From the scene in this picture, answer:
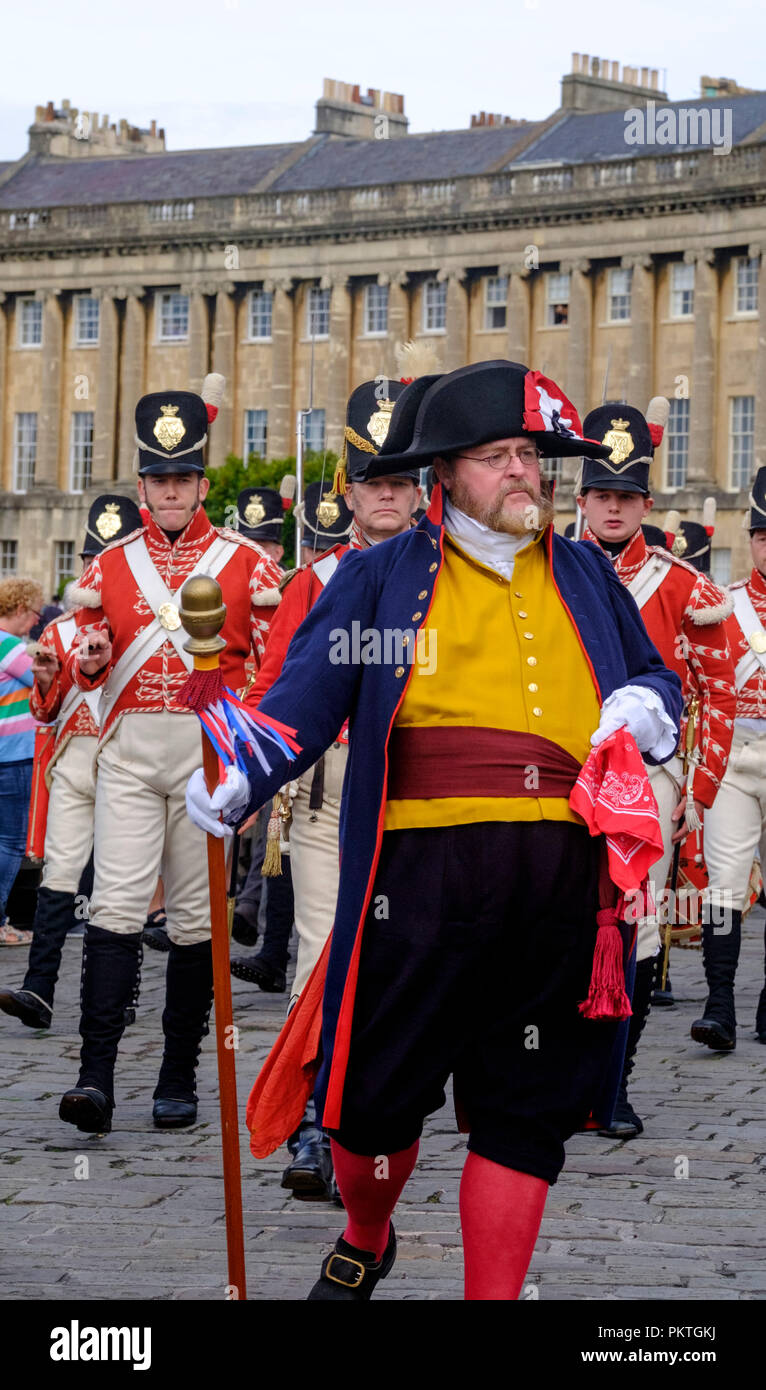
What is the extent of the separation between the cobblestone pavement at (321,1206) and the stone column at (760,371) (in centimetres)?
5724

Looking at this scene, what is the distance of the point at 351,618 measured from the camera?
543 cm

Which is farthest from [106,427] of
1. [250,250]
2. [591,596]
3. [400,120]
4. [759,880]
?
[591,596]

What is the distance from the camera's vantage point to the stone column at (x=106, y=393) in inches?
3241

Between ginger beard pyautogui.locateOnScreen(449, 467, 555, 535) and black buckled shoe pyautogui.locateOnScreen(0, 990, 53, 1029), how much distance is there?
546 centimetres

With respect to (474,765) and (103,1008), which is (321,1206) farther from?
(474,765)

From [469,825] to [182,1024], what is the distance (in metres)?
3.64

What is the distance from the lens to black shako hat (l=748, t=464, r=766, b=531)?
11.1m

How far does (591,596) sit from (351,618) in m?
0.55

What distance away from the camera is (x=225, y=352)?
8075 centimetres

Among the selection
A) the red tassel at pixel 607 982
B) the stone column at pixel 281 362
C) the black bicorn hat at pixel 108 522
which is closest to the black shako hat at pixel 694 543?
the black bicorn hat at pixel 108 522

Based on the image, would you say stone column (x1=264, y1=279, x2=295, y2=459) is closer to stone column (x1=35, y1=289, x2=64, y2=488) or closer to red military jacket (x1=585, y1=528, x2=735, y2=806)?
stone column (x1=35, y1=289, x2=64, y2=488)

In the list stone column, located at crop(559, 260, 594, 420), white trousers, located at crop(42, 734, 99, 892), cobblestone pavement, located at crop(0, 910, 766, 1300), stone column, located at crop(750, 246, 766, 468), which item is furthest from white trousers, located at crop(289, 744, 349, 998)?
stone column, located at crop(559, 260, 594, 420)

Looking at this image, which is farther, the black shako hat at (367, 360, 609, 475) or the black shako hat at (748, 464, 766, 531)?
the black shako hat at (748, 464, 766, 531)

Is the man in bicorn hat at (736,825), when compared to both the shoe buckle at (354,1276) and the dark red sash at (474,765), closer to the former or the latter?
the shoe buckle at (354,1276)
